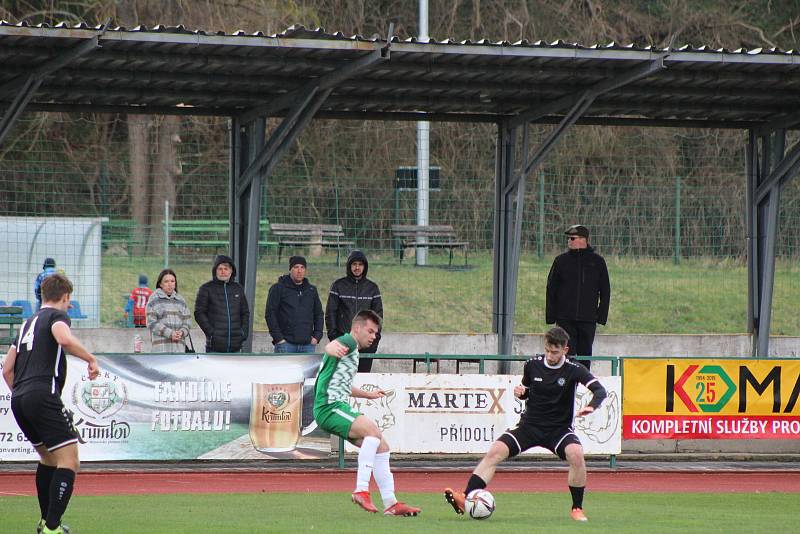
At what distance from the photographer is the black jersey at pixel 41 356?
28.9 ft

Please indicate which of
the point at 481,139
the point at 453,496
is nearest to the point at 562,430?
the point at 453,496

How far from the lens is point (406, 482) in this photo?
44.5 feet

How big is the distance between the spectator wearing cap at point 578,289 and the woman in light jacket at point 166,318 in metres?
4.41

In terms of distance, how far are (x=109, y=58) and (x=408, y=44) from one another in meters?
3.31

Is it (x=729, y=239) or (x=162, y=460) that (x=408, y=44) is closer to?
(x=162, y=460)

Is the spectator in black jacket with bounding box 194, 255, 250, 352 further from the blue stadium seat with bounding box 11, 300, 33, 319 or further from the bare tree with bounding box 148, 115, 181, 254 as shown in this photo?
the blue stadium seat with bounding box 11, 300, 33, 319

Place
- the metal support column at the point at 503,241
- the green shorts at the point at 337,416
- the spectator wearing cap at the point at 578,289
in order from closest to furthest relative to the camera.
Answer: the green shorts at the point at 337,416
the spectator wearing cap at the point at 578,289
the metal support column at the point at 503,241

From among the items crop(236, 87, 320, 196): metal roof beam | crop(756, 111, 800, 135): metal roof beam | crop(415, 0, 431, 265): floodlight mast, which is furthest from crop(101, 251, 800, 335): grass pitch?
crop(236, 87, 320, 196): metal roof beam

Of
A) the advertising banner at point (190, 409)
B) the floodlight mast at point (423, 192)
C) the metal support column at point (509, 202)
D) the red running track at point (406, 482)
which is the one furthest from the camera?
the floodlight mast at point (423, 192)

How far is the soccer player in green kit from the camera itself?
10031 millimetres

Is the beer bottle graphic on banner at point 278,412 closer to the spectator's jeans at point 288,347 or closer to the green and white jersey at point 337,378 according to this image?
the spectator's jeans at point 288,347

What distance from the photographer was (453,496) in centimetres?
1003

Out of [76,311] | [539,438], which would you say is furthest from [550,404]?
[76,311]

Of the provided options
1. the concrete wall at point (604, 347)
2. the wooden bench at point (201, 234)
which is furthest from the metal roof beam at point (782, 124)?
the wooden bench at point (201, 234)
